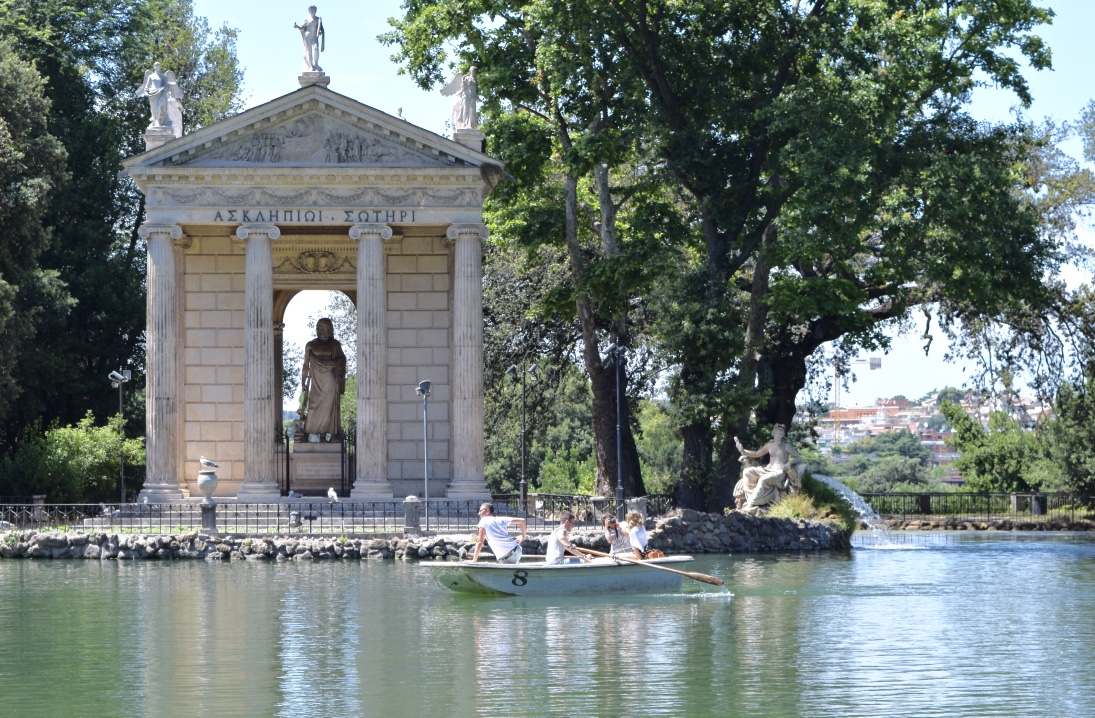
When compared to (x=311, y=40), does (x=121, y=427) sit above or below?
below

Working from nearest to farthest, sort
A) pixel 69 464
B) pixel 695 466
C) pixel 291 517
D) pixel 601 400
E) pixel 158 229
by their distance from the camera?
pixel 291 517
pixel 158 229
pixel 695 466
pixel 601 400
pixel 69 464

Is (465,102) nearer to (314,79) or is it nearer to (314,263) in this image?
(314,79)

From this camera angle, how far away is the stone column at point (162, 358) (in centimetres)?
4406

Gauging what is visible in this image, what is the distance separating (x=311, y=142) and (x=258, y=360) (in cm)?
619

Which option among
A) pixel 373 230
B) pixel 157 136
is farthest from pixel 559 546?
pixel 157 136

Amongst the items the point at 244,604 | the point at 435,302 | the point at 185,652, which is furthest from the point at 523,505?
the point at 185,652

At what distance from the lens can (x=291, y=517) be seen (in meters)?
40.1

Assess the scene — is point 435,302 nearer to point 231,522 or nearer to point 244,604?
point 231,522

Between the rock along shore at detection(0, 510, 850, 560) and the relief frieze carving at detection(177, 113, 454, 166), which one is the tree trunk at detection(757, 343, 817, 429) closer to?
the rock along shore at detection(0, 510, 850, 560)

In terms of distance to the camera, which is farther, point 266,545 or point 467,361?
point 467,361

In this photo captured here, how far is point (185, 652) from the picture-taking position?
22797 mm

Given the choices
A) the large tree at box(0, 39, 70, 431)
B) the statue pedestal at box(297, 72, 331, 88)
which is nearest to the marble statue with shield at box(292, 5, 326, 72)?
the statue pedestal at box(297, 72, 331, 88)

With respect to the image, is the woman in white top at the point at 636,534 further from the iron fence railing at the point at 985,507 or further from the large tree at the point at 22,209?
the iron fence railing at the point at 985,507

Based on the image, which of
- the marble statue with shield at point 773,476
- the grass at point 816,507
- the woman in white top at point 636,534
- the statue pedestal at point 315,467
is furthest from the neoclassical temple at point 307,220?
the woman in white top at point 636,534
